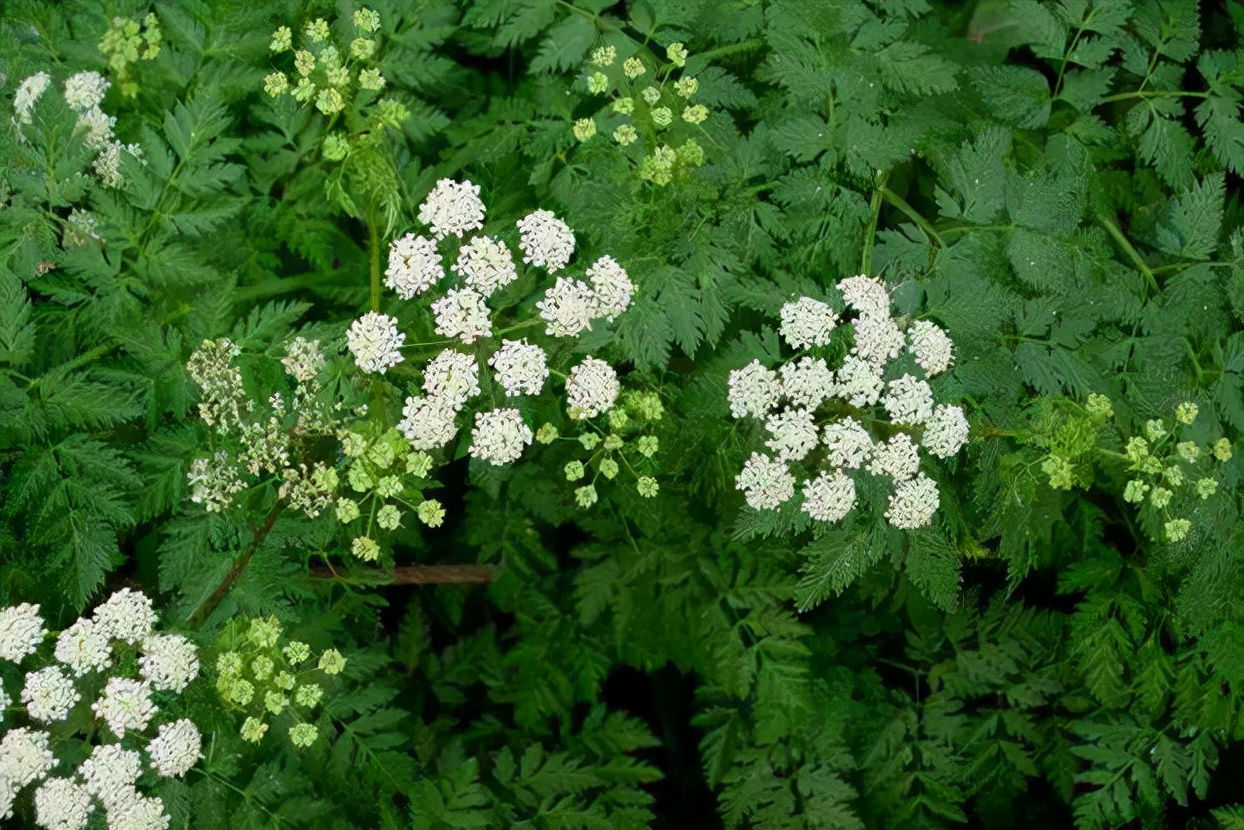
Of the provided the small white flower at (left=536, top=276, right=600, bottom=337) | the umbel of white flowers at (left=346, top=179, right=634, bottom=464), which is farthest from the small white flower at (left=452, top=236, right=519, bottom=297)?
the small white flower at (left=536, top=276, right=600, bottom=337)

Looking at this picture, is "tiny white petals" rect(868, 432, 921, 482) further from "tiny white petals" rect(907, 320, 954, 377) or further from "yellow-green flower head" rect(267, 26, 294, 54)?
"yellow-green flower head" rect(267, 26, 294, 54)

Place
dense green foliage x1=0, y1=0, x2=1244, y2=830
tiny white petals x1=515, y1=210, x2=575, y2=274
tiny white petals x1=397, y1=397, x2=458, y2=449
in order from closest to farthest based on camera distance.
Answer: tiny white petals x1=397, y1=397, x2=458, y2=449 → tiny white petals x1=515, y1=210, x2=575, y2=274 → dense green foliage x1=0, y1=0, x2=1244, y2=830

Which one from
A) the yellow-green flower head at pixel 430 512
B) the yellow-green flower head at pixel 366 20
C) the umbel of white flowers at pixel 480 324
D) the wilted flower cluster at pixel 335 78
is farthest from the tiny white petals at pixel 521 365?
the yellow-green flower head at pixel 366 20

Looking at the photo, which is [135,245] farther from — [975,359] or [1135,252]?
[1135,252]

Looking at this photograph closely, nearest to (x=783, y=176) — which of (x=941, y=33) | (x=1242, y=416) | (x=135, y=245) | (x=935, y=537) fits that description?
(x=941, y=33)

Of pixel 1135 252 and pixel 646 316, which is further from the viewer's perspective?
pixel 1135 252

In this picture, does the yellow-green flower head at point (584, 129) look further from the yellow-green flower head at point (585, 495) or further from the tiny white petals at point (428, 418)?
the yellow-green flower head at point (585, 495)
